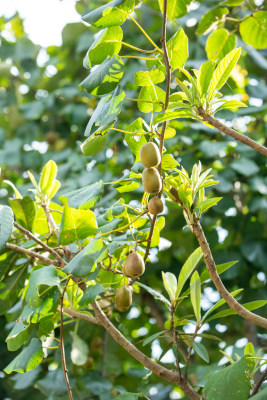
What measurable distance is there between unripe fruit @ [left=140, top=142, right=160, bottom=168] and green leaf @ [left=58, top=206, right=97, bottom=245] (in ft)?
0.53

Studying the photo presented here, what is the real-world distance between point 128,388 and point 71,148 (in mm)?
1018

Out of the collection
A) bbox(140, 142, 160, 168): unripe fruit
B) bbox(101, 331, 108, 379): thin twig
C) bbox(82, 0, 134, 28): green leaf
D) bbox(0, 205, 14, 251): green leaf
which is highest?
bbox(82, 0, 134, 28): green leaf

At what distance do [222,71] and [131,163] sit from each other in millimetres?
1012

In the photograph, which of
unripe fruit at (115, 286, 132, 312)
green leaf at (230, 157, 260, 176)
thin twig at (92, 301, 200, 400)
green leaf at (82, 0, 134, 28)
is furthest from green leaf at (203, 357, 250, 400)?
green leaf at (230, 157, 260, 176)

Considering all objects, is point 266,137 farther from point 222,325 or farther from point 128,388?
point 128,388

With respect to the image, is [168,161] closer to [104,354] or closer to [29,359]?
[29,359]

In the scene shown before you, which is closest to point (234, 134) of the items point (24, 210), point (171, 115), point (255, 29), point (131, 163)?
point (171, 115)

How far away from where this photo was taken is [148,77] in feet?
2.48

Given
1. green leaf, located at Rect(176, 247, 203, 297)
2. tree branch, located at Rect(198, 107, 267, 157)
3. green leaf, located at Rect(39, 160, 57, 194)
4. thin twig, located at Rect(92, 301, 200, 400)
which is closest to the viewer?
tree branch, located at Rect(198, 107, 267, 157)

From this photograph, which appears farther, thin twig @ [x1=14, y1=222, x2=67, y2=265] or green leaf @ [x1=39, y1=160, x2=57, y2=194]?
green leaf @ [x1=39, y1=160, x2=57, y2=194]

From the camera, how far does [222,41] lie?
112 cm

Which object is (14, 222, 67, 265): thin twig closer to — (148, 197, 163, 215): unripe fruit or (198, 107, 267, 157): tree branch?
(148, 197, 163, 215): unripe fruit

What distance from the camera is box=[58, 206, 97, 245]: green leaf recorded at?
0.77 m

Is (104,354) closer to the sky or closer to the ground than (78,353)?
closer to the ground
